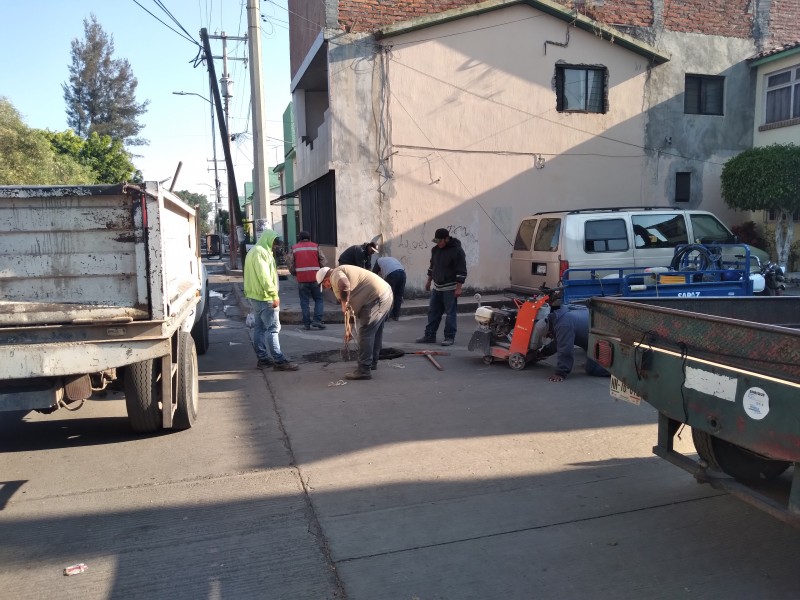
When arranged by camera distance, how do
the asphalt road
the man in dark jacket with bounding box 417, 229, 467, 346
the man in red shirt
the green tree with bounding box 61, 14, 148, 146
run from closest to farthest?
the asphalt road < the man in dark jacket with bounding box 417, 229, 467, 346 < the man in red shirt < the green tree with bounding box 61, 14, 148, 146

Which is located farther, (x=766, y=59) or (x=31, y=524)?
(x=766, y=59)

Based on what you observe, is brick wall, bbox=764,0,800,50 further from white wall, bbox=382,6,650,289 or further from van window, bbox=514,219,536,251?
van window, bbox=514,219,536,251

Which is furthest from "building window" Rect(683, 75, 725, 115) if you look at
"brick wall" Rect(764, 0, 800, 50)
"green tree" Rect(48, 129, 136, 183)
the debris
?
"green tree" Rect(48, 129, 136, 183)

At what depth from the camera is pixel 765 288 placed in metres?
9.75

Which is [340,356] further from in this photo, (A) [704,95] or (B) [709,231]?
(A) [704,95]

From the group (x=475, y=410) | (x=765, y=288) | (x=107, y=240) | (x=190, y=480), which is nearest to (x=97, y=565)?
(x=190, y=480)

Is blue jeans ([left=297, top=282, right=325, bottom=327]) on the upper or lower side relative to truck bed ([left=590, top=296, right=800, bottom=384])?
lower

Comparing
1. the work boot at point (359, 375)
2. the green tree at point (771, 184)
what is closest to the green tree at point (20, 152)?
the work boot at point (359, 375)

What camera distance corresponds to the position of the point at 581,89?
1530 centimetres

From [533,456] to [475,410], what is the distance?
129 centimetres

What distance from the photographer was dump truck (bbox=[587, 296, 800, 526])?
2984 mm

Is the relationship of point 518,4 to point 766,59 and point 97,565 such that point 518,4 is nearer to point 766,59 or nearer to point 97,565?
point 766,59

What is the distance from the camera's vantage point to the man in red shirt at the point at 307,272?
11180mm

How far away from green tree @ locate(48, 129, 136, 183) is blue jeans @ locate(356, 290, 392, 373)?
23.6 m
